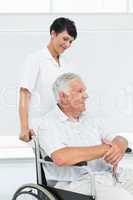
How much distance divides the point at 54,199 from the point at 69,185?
150 millimetres

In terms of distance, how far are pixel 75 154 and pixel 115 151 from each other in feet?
0.73

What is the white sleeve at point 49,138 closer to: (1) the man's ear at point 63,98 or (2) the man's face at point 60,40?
(1) the man's ear at point 63,98

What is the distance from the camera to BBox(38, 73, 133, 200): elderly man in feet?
7.67

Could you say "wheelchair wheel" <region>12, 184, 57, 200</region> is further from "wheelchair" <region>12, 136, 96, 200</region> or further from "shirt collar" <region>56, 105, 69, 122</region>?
"shirt collar" <region>56, 105, 69, 122</region>

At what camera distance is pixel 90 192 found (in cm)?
233

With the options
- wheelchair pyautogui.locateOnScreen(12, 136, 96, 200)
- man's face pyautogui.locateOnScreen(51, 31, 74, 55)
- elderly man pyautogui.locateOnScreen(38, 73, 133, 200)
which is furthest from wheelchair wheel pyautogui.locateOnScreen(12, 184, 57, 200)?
man's face pyautogui.locateOnScreen(51, 31, 74, 55)

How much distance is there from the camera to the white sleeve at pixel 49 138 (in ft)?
7.75

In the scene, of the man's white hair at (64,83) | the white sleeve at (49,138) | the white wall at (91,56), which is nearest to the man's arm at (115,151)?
the white sleeve at (49,138)

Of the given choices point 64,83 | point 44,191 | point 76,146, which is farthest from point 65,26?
point 44,191

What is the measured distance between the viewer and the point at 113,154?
243cm

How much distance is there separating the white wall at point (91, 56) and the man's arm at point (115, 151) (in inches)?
66.2

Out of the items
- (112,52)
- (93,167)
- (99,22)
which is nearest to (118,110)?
(112,52)

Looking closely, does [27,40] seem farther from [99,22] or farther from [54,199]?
[54,199]
